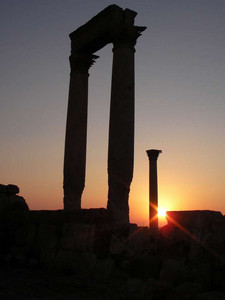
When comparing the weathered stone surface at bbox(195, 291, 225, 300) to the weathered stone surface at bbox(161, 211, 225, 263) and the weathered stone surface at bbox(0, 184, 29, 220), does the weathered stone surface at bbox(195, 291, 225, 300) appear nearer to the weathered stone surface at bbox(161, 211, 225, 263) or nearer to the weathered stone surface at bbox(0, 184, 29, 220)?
the weathered stone surface at bbox(161, 211, 225, 263)

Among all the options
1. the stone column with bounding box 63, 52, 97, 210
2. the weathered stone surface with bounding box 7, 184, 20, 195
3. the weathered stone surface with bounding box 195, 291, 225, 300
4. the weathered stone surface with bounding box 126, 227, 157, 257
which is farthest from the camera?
the stone column with bounding box 63, 52, 97, 210

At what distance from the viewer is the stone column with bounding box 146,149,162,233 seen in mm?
24594

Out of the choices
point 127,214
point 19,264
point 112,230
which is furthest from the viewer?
point 127,214

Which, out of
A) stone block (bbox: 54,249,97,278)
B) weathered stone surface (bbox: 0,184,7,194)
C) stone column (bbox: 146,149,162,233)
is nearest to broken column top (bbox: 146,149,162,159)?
stone column (bbox: 146,149,162,233)

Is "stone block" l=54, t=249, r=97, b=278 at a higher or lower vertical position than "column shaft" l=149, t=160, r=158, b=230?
lower

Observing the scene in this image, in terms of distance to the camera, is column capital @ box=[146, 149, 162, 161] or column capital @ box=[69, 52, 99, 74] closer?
column capital @ box=[69, 52, 99, 74]

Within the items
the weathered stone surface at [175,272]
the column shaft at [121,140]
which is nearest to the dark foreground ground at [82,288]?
the weathered stone surface at [175,272]

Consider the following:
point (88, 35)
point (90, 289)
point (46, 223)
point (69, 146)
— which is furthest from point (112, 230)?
point (88, 35)

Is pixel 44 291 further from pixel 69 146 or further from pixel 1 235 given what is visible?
pixel 69 146

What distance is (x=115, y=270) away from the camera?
22.1ft

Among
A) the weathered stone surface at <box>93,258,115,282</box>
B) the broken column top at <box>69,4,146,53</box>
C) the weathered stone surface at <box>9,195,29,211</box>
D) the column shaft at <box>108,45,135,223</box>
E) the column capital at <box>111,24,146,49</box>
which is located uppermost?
the broken column top at <box>69,4,146,53</box>

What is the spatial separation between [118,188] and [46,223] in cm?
261

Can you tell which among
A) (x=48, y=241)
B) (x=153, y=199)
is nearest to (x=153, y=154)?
(x=153, y=199)

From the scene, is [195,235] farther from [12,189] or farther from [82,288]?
[12,189]
